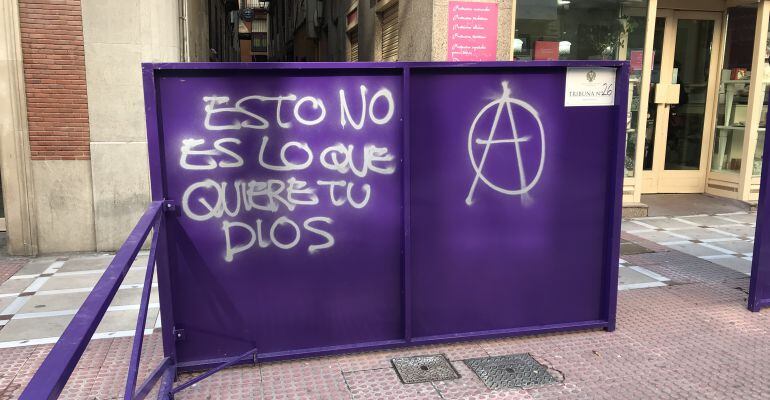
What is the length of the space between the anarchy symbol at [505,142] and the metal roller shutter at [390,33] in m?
5.84

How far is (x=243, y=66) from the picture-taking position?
339cm

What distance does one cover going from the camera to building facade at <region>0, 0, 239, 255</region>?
A: 6.36 meters

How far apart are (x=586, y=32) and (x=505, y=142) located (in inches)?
206

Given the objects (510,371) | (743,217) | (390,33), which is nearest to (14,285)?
(510,371)

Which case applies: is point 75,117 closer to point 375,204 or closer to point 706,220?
point 375,204

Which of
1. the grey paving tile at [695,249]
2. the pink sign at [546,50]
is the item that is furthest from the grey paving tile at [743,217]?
the pink sign at [546,50]

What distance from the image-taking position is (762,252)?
4.58 m

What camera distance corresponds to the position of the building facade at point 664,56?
25.9 feet

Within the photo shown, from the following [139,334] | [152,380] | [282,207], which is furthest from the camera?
[282,207]

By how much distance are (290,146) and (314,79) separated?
1.44 ft

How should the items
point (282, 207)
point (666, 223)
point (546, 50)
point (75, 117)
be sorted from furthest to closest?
1. point (666, 223)
2. point (546, 50)
3. point (75, 117)
4. point (282, 207)

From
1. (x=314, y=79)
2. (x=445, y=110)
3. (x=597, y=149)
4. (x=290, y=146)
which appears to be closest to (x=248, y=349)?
(x=290, y=146)

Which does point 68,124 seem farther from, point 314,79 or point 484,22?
point 484,22

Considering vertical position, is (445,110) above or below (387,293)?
above
